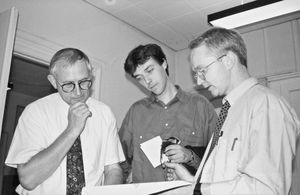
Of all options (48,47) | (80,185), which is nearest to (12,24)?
(48,47)

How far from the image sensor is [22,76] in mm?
5336

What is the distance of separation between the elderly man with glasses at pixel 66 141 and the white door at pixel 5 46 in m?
0.49

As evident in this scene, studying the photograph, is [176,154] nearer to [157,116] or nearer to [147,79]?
[157,116]

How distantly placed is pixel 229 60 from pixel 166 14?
8.02ft

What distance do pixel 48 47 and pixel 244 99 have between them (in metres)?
2.10

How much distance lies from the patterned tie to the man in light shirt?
480 mm

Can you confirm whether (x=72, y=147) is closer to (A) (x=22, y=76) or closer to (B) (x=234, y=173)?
(B) (x=234, y=173)

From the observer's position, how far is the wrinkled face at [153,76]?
2.12 meters

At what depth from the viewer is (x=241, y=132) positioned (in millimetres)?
1125

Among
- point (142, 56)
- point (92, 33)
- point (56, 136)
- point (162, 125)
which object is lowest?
point (56, 136)

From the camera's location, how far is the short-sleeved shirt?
1.43m

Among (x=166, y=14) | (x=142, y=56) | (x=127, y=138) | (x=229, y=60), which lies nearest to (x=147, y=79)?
(x=142, y=56)

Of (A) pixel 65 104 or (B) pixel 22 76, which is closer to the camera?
(A) pixel 65 104

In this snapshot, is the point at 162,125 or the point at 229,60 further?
the point at 162,125
